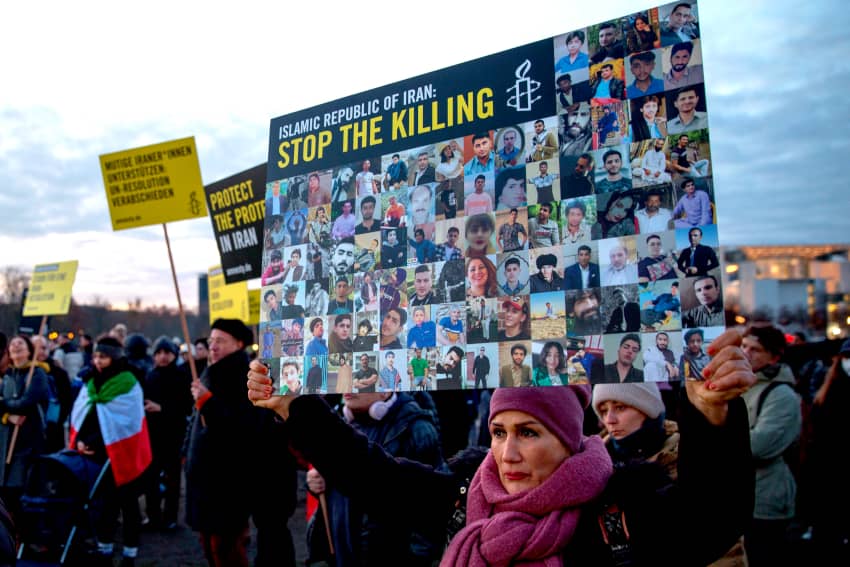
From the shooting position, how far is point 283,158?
2.92 m

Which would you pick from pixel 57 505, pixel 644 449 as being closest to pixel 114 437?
pixel 57 505

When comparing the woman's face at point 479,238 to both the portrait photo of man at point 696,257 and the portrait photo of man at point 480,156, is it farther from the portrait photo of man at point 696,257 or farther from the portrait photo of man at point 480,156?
the portrait photo of man at point 696,257

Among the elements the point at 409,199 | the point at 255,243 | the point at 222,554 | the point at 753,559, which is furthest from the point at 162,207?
the point at 753,559

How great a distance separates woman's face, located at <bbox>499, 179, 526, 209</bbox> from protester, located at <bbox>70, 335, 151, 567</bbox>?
574 cm

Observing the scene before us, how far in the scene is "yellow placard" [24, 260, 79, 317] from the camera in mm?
9211

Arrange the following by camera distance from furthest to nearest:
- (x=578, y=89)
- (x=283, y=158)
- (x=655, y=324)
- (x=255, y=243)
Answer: (x=255, y=243)
(x=283, y=158)
(x=578, y=89)
(x=655, y=324)

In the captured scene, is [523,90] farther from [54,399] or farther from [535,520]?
[54,399]

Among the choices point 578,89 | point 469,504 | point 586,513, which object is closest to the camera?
point 578,89

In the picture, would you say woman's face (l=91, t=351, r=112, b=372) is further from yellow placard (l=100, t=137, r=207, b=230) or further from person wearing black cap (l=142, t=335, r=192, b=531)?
yellow placard (l=100, t=137, r=207, b=230)

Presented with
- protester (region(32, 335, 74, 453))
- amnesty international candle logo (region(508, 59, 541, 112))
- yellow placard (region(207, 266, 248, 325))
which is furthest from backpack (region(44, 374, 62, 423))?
amnesty international candle logo (region(508, 59, 541, 112))

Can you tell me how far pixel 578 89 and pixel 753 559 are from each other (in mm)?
4932

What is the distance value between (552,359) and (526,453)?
19.0 inches

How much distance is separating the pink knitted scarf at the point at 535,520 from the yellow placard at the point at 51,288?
8078mm

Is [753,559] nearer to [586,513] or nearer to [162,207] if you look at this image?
[586,513]
